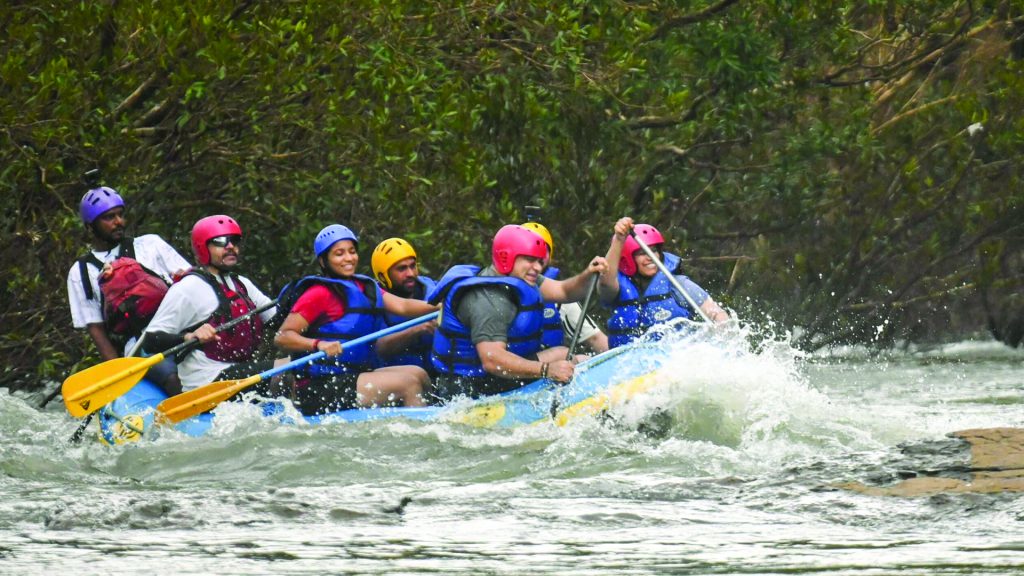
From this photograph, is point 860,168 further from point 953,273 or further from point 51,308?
point 51,308

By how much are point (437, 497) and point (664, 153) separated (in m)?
9.05

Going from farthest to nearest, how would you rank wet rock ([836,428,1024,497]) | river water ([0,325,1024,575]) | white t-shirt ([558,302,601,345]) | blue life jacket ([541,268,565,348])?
1. white t-shirt ([558,302,601,345])
2. blue life jacket ([541,268,565,348])
3. wet rock ([836,428,1024,497])
4. river water ([0,325,1024,575])

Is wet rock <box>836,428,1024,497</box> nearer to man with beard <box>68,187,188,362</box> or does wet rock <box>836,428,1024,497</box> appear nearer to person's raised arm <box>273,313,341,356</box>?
person's raised arm <box>273,313,341,356</box>

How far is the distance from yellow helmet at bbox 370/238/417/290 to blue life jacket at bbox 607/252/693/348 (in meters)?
1.30

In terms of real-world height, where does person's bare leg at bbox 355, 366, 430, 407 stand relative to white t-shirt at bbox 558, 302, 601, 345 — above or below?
below

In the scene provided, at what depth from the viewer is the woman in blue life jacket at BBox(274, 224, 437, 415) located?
10008 mm

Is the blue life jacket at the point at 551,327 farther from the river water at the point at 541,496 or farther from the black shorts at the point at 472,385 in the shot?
the river water at the point at 541,496

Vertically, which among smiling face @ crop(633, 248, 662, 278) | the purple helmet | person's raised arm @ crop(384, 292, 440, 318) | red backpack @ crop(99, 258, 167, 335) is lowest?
person's raised arm @ crop(384, 292, 440, 318)

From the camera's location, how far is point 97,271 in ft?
34.9

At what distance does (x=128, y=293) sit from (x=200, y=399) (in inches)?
35.5

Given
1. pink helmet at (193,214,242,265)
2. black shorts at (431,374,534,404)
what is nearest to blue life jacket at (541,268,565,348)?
black shorts at (431,374,534,404)

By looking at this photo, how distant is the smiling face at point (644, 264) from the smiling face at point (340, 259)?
5.62 ft

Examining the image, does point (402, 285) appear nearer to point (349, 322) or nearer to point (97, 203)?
point (349, 322)

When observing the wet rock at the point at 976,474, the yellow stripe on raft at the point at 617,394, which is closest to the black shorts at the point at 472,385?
the yellow stripe on raft at the point at 617,394
